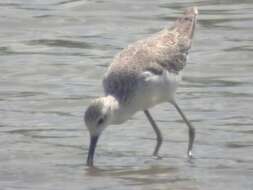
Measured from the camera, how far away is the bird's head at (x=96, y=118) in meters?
10.6

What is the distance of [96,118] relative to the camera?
1064 cm

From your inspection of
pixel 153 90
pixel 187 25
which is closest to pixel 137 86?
pixel 153 90

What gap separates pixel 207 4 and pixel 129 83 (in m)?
6.92

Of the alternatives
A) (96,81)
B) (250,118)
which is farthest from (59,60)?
(250,118)

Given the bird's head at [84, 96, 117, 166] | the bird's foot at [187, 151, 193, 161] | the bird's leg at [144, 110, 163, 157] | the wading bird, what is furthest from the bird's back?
the bird's foot at [187, 151, 193, 161]

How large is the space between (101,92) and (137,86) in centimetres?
237

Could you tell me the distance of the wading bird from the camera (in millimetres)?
10750

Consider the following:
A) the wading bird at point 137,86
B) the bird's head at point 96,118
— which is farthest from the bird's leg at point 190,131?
the bird's head at point 96,118

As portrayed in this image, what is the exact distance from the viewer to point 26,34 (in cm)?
1639

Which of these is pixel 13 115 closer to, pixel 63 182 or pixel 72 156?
pixel 72 156

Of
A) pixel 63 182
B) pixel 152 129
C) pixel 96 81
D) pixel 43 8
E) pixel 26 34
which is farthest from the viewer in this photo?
pixel 43 8

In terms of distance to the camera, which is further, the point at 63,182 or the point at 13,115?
the point at 13,115

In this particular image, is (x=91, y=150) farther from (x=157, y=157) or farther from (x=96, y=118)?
(x=157, y=157)

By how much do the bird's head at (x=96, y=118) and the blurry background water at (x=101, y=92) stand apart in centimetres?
18
